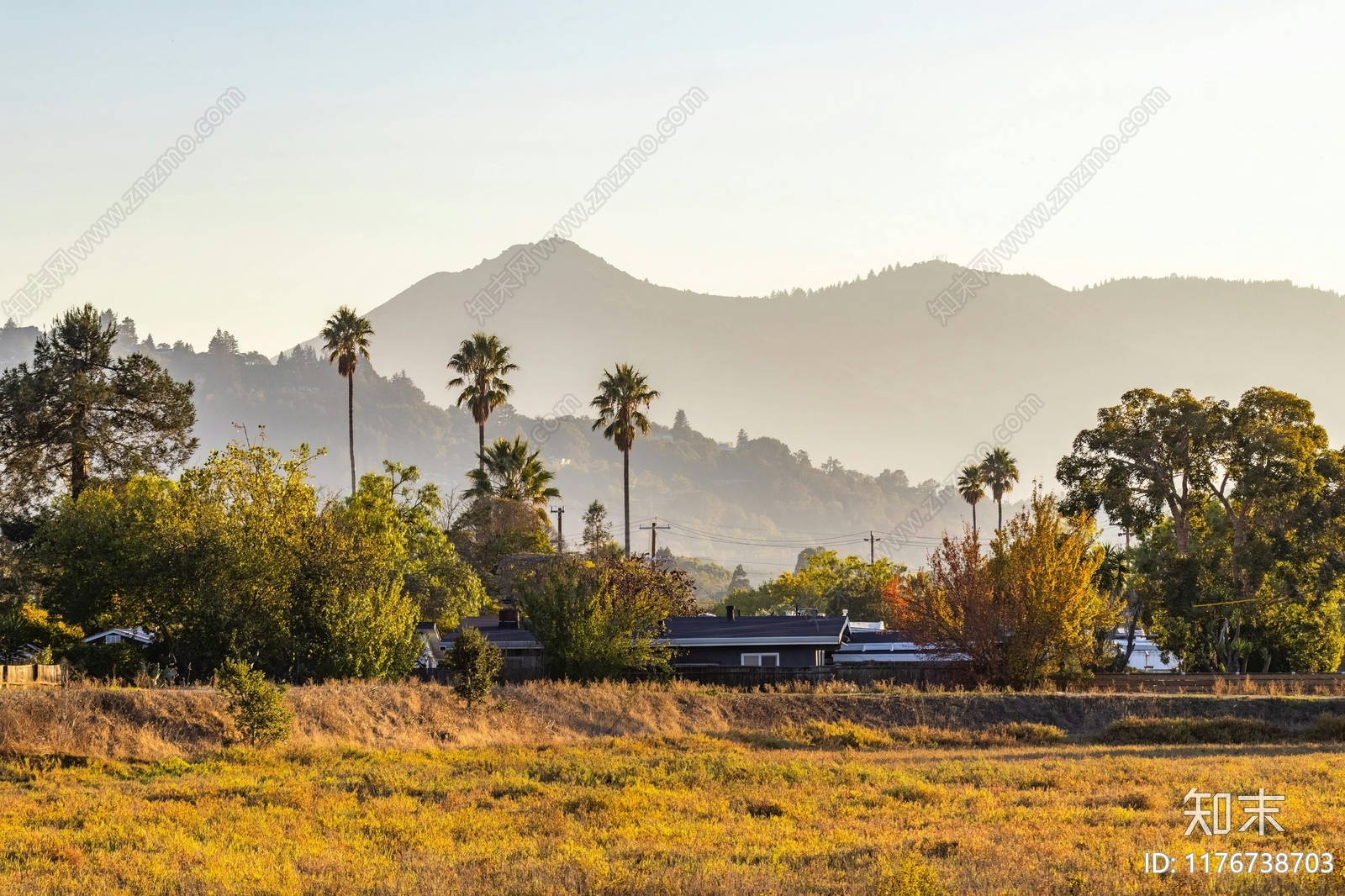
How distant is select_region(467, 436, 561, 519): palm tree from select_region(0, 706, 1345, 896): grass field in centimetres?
5974

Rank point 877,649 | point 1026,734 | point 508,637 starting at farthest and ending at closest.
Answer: point 877,649 → point 508,637 → point 1026,734

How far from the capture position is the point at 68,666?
42031 mm

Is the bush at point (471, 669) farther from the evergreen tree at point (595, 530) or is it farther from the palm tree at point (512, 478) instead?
the evergreen tree at point (595, 530)

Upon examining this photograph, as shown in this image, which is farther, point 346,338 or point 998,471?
point 998,471

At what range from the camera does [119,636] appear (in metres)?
54.4

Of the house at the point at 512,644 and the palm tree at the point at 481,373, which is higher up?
the palm tree at the point at 481,373

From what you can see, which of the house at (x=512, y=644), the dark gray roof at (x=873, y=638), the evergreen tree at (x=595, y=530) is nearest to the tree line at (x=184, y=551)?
the house at (x=512, y=644)

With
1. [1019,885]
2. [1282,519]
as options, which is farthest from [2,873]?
[1282,519]

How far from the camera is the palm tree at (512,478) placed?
297 ft

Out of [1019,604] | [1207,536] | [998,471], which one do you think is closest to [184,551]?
[1019,604]

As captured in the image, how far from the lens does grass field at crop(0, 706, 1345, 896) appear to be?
49.2 feet

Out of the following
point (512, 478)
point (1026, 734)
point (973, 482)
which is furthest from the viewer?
point (973, 482)

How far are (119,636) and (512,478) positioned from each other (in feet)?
128

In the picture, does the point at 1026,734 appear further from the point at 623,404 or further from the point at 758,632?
the point at 623,404
